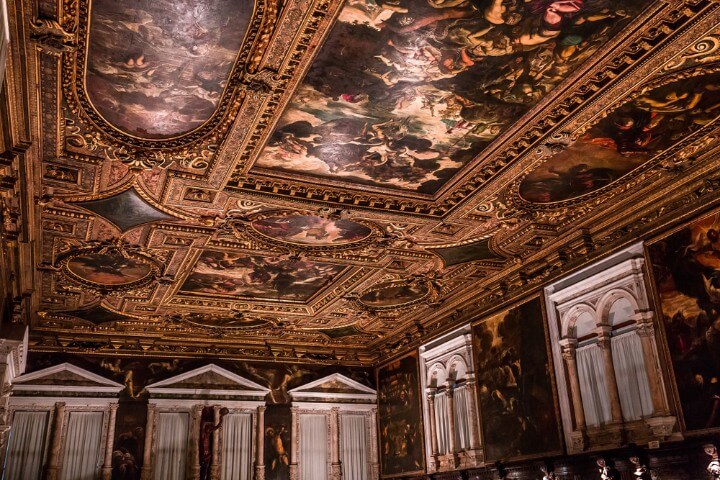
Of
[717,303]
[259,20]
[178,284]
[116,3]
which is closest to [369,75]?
[259,20]

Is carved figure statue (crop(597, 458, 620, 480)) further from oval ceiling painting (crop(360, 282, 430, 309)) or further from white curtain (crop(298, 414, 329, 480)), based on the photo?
white curtain (crop(298, 414, 329, 480))

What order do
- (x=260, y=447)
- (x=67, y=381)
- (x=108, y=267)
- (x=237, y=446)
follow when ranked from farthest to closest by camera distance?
(x=260, y=447), (x=237, y=446), (x=67, y=381), (x=108, y=267)

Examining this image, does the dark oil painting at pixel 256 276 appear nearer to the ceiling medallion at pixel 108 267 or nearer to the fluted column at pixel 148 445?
the ceiling medallion at pixel 108 267

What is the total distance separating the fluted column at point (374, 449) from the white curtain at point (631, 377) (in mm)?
11435

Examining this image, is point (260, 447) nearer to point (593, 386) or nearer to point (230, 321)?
point (230, 321)

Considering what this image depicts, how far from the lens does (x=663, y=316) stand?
37.9ft

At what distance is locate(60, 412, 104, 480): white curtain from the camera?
18.7 meters

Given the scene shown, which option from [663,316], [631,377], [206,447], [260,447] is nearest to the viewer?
[663,316]

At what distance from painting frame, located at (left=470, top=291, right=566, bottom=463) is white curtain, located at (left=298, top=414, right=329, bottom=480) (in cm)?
709

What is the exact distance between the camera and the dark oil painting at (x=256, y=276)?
15203mm

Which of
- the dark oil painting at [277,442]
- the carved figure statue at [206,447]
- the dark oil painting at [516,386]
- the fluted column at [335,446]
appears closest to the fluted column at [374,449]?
the fluted column at [335,446]

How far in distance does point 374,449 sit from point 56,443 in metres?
10.2

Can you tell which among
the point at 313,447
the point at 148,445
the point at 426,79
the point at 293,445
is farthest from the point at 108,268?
the point at 313,447

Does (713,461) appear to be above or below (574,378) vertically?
below
